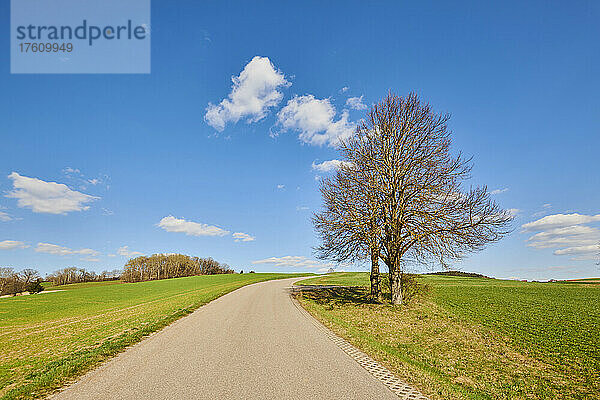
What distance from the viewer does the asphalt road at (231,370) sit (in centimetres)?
607

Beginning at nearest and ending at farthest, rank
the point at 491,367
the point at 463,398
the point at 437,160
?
the point at 463,398, the point at 491,367, the point at 437,160

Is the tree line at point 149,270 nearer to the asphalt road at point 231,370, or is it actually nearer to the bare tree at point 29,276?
the bare tree at point 29,276

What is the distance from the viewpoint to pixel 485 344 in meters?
11.6

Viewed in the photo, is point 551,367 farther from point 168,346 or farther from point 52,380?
point 52,380

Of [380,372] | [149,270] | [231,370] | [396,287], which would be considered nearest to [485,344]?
[380,372]

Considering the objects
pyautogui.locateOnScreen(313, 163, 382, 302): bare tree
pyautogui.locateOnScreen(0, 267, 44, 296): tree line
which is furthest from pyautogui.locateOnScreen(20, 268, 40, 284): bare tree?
pyautogui.locateOnScreen(313, 163, 382, 302): bare tree

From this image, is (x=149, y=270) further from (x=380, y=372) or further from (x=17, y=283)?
(x=380, y=372)

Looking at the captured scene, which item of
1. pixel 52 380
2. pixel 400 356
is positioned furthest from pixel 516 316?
pixel 52 380

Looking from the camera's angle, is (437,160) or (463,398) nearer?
(463,398)

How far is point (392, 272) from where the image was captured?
64.4 feet

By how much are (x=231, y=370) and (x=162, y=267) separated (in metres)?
119

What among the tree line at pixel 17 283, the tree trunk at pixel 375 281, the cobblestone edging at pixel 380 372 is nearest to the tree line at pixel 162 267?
the tree line at pixel 17 283

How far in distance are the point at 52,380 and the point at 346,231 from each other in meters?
15.3

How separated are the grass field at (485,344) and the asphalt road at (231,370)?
1.43 m
